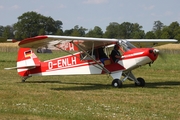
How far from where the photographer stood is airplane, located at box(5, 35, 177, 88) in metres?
13.9

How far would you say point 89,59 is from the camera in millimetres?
15562

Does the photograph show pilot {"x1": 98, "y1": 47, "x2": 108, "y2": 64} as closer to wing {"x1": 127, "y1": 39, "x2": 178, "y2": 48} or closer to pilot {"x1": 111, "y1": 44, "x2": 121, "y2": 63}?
pilot {"x1": 111, "y1": 44, "x2": 121, "y2": 63}

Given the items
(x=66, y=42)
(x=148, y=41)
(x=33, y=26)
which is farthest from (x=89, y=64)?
(x=33, y=26)

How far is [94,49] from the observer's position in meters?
15.4

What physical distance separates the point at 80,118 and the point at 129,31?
106580 millimetres

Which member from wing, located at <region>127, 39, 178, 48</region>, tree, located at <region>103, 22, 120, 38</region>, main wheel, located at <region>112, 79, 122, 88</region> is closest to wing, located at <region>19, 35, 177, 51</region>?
main wheel, located at <region>112, 79, 122, 88</region>

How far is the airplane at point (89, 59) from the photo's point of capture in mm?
13883

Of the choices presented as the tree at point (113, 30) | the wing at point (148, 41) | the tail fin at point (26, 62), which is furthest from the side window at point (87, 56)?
the tree at point (113, 30)

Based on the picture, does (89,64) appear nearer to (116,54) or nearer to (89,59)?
(89,59)

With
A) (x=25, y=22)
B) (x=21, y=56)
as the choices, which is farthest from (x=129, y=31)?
(x=21, y=56)

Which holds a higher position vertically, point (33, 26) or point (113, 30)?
point (33, 26)

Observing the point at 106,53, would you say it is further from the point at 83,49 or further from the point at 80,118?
the point at 80,118

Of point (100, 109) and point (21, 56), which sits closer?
point (100, 109)

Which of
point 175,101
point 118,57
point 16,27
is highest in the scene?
point 16,27
